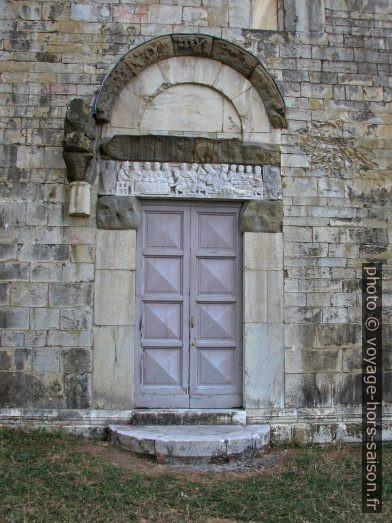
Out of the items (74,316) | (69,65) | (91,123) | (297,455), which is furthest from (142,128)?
(297,455)

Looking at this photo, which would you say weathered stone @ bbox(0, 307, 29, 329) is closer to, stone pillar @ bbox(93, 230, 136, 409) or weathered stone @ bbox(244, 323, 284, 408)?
stone pillar @ bbox(93, 230, 136, 409)

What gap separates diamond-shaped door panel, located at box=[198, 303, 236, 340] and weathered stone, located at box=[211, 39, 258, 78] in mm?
2719

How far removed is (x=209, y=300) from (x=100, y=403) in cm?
163

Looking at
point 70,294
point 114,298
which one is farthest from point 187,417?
point 70,294

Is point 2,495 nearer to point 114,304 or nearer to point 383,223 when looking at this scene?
point 114,304

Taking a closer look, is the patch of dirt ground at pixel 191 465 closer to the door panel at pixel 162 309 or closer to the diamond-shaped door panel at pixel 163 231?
the door panel at pixel 162 309

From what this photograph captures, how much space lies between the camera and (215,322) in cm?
623

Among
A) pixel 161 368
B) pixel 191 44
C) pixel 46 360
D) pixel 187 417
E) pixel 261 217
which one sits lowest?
pixel 187 417

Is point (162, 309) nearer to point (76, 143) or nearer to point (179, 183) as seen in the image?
point (179, 183)

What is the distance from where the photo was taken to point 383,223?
641 cm

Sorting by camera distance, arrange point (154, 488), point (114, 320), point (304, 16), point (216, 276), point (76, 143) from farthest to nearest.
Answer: point (304, 16) → point (216, 276) → point (114, 320) → point (76, 143) → point (154, 488)

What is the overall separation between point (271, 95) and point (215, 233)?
1.72 metres

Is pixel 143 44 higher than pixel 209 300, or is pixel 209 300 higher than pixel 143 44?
pixel 143 44

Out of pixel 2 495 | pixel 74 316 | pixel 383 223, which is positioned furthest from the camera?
pixel 383 223
